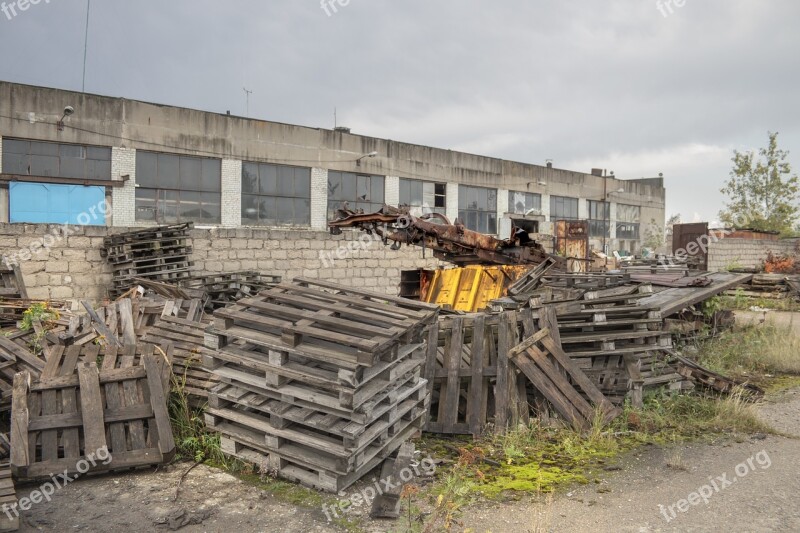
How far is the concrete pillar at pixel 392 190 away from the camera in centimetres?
2322

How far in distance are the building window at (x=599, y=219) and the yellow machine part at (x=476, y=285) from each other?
23.3m

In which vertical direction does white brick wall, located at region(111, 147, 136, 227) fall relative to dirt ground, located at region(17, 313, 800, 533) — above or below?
above

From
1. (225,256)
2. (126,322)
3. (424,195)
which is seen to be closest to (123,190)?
(225,256)

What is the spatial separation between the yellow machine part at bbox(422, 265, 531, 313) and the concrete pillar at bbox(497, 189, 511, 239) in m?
16.1

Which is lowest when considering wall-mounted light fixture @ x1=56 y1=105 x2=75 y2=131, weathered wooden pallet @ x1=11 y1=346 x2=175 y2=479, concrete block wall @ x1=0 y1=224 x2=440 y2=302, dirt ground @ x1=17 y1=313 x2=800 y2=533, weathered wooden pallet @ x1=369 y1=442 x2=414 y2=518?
dirt ground @ x1=17 y1=313 x2=800 y2=533

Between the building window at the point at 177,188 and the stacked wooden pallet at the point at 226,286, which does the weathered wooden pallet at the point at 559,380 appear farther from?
the building window at the point at 177,188

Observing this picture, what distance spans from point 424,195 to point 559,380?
18.8 m

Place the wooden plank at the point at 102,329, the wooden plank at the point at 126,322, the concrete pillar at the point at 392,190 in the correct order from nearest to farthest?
1. the wooden plank at the point at 102,329
2. the wooden plank at the point at 126,322
3. the concrete pillar at the point at 392,190

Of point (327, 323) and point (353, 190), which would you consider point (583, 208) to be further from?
point (327, 323)

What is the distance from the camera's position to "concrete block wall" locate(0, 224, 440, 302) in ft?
38.7

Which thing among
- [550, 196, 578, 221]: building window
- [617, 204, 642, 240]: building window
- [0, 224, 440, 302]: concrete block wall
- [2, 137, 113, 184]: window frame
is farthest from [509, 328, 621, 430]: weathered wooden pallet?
[617, 204, 642, 240]: building window

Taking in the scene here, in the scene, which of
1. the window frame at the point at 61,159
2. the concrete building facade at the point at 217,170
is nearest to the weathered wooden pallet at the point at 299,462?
the concrete building facade at the point at 217,170

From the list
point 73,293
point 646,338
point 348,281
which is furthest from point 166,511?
point 348,281

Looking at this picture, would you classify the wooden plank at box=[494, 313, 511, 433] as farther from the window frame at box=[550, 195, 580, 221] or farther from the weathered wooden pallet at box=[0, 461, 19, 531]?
the window frame at box=[550, 195, 580, 221]
